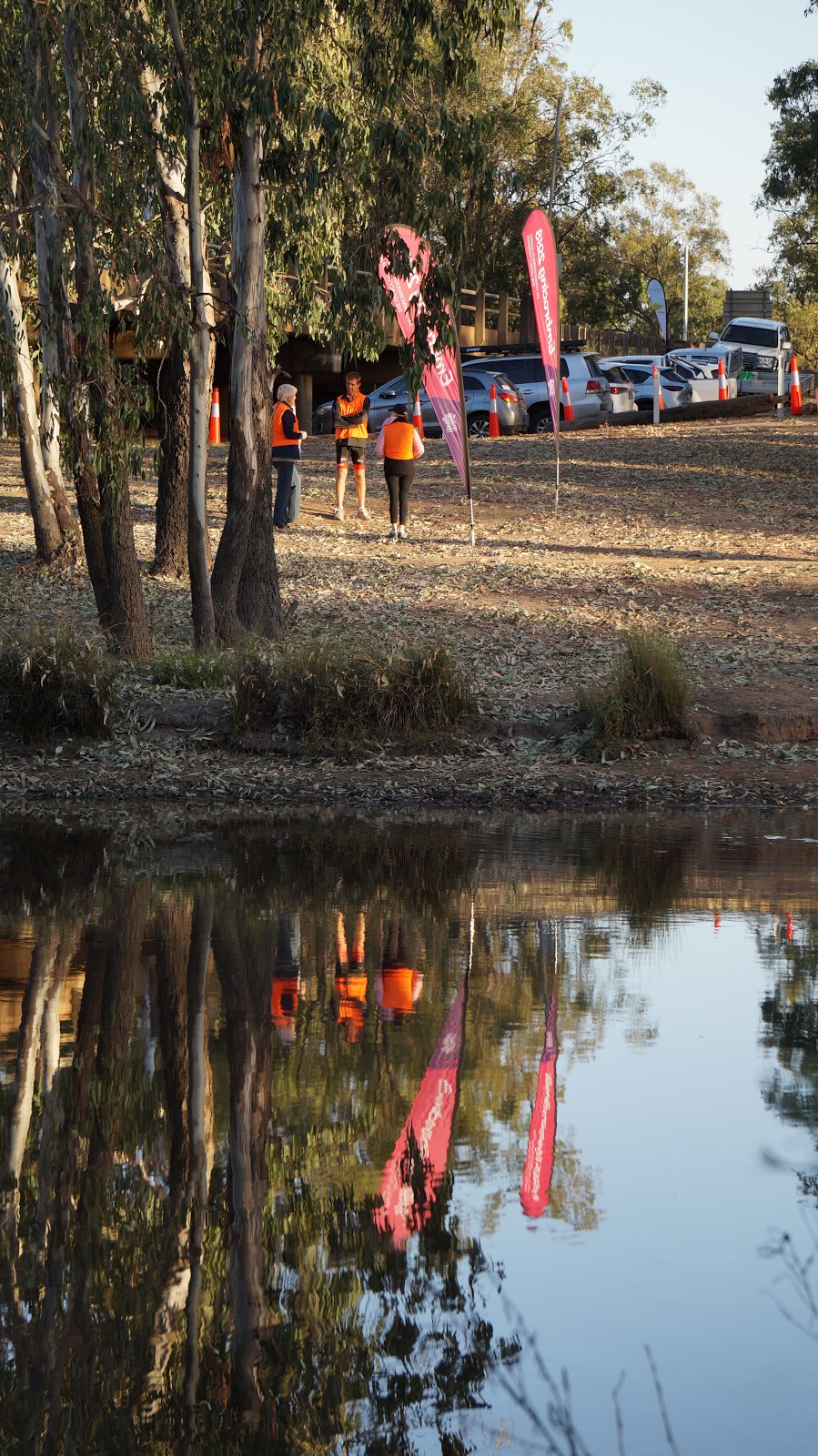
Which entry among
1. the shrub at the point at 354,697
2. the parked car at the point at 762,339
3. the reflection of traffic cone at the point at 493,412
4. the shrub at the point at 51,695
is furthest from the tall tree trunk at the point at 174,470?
the parked car at the point at 762,339

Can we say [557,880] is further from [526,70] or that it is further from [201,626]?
[526,70]

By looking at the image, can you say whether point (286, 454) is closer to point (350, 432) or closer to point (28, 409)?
point (350, 432)

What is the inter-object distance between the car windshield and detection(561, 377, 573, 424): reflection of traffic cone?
10560mm

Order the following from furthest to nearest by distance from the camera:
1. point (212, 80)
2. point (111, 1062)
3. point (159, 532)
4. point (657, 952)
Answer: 1. point (159, 532)
2. point (212, 80)
3. point (657, 952)
4. point (111, 1062)

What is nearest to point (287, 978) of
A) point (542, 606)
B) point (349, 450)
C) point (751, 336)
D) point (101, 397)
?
point (101, 397)

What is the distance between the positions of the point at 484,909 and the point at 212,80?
8544 millimetres

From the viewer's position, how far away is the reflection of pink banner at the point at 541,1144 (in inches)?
181

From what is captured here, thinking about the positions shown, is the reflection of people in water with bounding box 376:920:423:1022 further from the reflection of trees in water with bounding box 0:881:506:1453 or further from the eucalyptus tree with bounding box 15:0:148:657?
the eucalyptus tree with bounding box 15:0:148:657

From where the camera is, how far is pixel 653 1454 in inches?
132

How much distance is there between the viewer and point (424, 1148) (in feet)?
16.4

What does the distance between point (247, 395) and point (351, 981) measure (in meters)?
9.12

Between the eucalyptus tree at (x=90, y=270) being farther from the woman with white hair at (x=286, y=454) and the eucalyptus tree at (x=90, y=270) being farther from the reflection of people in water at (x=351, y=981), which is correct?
the reflection of people in water at (x=351, y=981)

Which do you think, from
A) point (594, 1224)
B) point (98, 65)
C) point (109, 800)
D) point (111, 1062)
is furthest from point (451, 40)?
point (594, 1224)

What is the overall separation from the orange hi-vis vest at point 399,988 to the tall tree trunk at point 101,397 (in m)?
8.31
